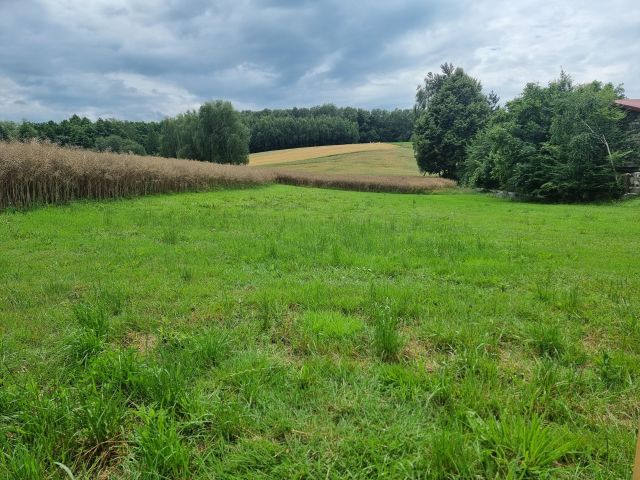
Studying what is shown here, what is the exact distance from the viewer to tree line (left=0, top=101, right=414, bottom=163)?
5400 centimetres

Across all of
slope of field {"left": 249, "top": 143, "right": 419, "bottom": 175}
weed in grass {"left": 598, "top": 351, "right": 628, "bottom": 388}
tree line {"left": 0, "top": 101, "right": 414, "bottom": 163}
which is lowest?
weed in grass {"left": 598, "top": 351, "right": 628, "bottom": 388}

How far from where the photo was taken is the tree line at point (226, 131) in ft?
177

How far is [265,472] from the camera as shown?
2.20 m

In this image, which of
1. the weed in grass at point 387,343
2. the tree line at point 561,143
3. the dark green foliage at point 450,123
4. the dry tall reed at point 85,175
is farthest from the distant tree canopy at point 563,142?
the weed in grass at point 387,343

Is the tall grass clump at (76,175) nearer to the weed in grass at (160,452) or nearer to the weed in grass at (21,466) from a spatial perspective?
the weed in grass at (21,466)

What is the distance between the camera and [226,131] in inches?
2112

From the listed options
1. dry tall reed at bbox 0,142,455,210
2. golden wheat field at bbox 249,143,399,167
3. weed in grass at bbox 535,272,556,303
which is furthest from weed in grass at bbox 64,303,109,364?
golden wheat field at bbox 249,143,399,167

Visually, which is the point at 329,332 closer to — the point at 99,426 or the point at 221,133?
the point at 99,426

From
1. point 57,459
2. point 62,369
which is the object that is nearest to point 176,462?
point 57,459

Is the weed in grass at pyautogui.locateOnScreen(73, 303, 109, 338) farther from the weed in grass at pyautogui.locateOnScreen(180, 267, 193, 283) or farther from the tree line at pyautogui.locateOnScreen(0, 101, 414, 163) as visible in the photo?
the tree line at pyautogui.locateOnScreen(0, 101, 414, 163)

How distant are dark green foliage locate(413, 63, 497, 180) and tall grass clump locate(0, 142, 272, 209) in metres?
29.3

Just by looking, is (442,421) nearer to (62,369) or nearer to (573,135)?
(62,369)

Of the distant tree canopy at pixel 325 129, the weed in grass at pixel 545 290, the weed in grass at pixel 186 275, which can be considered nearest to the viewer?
the weed in grass at pixel 545 290

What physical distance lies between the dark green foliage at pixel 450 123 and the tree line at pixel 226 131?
24.9 metres
